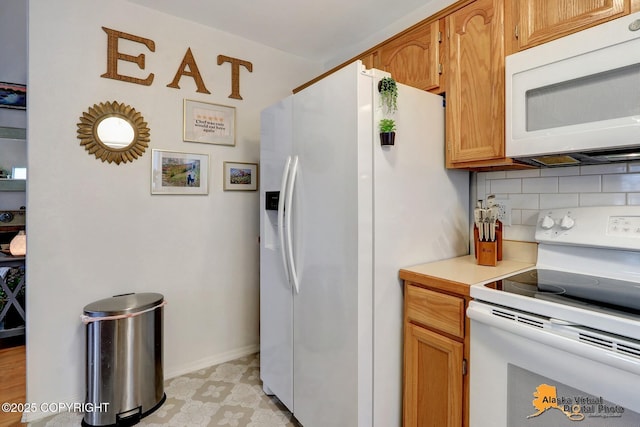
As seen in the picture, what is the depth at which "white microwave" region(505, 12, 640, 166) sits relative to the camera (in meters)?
1.03

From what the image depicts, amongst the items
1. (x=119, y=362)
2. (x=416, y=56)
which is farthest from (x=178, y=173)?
(x=416, y=56)

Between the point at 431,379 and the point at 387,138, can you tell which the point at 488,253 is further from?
the point at 387,138

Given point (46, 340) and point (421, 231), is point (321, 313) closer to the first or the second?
point (421, 231)

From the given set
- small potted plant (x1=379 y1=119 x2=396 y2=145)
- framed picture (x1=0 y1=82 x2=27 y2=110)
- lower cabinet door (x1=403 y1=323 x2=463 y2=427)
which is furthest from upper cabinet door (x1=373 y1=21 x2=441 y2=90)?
framed picture (x1=0 y1=82 x2=27 y2=110)

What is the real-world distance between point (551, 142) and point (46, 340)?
9.07 ft

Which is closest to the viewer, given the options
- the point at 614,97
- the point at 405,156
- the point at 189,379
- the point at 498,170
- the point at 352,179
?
the point at 614,97

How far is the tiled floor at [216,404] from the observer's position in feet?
5.70

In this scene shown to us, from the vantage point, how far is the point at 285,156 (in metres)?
1.75

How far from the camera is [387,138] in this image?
132 centimetres

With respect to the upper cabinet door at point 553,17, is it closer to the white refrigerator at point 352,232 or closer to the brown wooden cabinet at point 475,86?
the brown wooden cabinet at point 475,86

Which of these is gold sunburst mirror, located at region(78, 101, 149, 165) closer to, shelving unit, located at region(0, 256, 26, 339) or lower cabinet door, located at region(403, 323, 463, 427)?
shelving unit, located at region(0, 256, 26, 339)

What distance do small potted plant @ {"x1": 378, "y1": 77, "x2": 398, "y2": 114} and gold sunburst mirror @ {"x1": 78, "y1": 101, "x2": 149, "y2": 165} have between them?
1618 mm

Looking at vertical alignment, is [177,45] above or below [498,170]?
above

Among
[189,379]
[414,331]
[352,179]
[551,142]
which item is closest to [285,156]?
[352,179]
